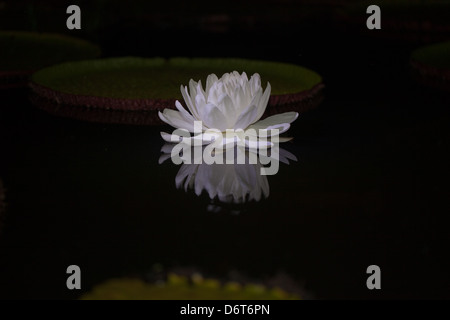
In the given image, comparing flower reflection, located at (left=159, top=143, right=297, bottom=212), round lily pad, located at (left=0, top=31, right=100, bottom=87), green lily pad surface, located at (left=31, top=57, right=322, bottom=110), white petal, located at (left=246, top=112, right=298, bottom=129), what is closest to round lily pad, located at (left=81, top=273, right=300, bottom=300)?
flower reflection, located at (left=159, top=143, right=297, bottom=212)

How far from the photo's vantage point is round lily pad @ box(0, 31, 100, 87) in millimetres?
2688

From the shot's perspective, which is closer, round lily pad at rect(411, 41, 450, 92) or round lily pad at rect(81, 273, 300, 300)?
round lily pad at rect(81, 273, 300, 300)

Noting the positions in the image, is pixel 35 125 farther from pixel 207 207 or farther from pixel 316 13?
pixel 316 13

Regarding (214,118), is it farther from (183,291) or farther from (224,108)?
(183,291)

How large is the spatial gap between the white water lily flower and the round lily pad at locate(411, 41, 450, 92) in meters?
1.04

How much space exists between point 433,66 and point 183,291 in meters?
1.92

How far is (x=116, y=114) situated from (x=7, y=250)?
39.2 inches

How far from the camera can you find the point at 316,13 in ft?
16.8

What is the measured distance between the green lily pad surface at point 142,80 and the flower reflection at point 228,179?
0.54 m

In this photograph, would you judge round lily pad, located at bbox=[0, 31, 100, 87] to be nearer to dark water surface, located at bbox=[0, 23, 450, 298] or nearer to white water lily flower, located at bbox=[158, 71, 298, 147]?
dark water surface, located at bbox=[0, 23, 450, 298]

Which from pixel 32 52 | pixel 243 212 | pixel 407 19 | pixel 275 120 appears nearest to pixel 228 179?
pixel 243 212

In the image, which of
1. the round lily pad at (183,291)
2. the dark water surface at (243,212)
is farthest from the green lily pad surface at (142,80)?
the round lily pad at (183,291)

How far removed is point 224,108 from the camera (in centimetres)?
174

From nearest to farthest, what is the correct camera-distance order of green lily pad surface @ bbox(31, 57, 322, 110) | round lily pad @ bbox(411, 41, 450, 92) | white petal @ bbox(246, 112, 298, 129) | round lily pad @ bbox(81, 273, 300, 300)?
round lily pad @ bbox(81, 273, 300, 300), white petal @ bbox(246, 112, 298, 129), green lily pad surface @ bbox(31, 57, 322, 110), round lily pad @ bbox(411, 41, 450, 92)
